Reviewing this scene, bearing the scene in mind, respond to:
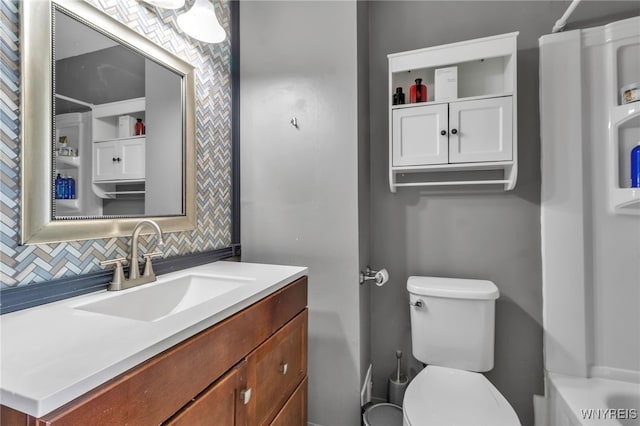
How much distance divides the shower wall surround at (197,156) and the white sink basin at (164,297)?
0.15 metres

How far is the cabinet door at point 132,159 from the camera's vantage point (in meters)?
1.07

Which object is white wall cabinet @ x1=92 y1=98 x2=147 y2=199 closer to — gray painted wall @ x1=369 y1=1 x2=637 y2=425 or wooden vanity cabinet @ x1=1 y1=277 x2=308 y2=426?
wooden vanity cabinet @ x1=1 y1=277 x2=308 y2=426

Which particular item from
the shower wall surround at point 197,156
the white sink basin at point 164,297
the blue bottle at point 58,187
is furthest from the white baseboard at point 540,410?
the blue bottle at point 58,187

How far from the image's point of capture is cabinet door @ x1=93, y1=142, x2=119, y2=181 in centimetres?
98

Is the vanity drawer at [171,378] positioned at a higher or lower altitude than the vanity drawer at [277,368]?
higher

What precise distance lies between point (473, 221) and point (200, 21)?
1.57 meters

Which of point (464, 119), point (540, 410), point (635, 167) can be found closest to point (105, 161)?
point (464, 119)

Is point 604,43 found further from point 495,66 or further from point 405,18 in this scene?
point 405,18

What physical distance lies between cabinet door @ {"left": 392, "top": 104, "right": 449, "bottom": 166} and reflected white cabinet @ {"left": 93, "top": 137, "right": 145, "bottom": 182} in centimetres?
114

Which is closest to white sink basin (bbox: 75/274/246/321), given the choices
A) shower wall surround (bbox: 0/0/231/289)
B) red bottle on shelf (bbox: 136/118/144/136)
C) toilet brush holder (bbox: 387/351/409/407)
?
shower wall surround (bbox: 0/0/231/289)

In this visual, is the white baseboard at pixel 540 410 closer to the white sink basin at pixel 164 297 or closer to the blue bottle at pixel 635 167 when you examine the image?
the blue bottle at pixel 635 167

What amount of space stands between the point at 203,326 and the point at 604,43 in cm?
203

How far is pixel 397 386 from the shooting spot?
1585 mm

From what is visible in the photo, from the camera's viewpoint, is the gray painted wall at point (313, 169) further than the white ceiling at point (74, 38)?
Yes
